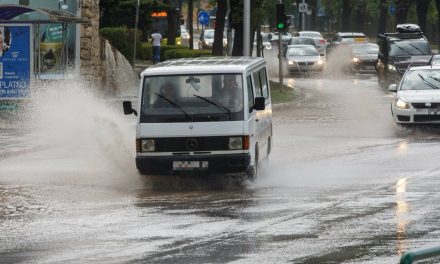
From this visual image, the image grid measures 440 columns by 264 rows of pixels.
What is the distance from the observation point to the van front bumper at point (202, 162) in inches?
690

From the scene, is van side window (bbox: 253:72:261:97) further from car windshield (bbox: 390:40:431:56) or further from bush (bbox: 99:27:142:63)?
bush (bbox: 99:27:142:63)

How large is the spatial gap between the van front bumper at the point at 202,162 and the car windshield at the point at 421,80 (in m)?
11.7

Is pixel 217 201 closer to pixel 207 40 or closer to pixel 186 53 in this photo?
pixel 186 53

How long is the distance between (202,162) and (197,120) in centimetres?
60

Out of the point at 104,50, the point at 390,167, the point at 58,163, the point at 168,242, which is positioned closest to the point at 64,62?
the point at 104,50

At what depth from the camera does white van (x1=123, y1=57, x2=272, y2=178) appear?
1759 centimetres

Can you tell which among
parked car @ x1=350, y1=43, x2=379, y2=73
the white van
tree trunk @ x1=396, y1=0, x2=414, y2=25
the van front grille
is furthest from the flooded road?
tree trunk @ x1=396, y1=0, x2=414, y2=25

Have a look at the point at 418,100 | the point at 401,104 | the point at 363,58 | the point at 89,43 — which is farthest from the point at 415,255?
the point at 363,58

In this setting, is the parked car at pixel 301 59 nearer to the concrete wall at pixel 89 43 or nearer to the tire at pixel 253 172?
the concrete wall at pixel 89 43

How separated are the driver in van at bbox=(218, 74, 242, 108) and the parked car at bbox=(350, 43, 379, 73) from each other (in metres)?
42.7

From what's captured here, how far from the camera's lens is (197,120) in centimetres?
1764

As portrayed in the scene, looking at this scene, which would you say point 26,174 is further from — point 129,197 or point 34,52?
point 34,52

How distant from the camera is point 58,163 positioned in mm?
22094

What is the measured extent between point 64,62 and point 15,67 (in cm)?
253
